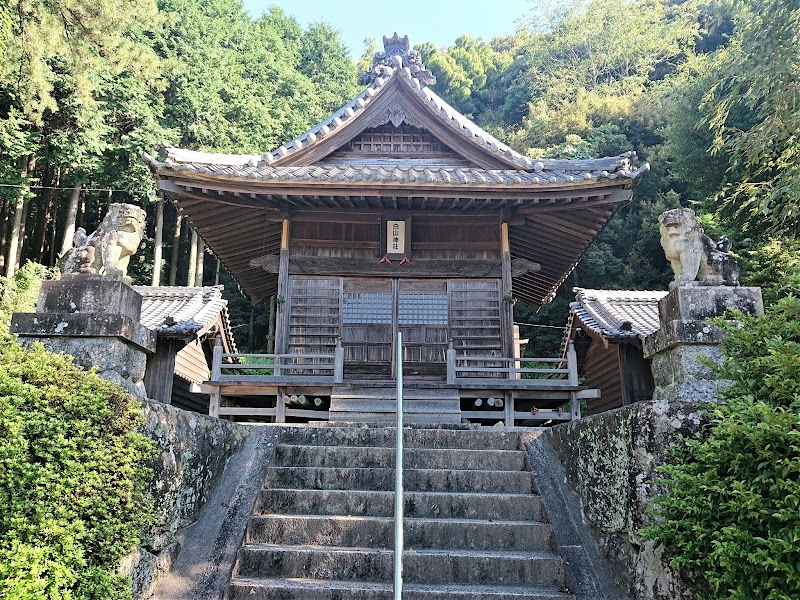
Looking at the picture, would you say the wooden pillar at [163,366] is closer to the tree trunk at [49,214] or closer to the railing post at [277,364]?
the railing post at [277,364]

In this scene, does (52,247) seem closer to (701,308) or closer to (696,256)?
(696,256)

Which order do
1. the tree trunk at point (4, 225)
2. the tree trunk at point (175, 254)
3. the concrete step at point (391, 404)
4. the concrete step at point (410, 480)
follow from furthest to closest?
the tree trunk at point (175, 254) → the tree trunk at point (4, 225) → the concrete step at point (391, 404) → the concrete step at point (410, 480)

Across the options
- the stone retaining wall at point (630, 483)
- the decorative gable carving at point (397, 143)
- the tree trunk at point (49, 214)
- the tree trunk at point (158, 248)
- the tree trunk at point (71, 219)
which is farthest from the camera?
the tree trunk at point (49, 214)

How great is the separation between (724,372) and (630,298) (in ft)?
29.2

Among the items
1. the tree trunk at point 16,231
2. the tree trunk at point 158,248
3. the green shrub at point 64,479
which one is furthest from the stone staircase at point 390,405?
the tree trunk at point 16,231

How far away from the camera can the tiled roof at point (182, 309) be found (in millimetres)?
11091

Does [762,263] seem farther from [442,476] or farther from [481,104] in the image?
[481,104]

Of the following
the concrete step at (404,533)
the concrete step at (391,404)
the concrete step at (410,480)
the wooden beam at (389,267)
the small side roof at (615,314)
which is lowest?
the concrete step at (404,533)

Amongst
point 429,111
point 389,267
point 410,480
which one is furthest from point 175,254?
point 410,480

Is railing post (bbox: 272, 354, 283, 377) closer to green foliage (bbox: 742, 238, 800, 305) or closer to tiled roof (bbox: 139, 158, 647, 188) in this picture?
tiled roof (bbox: 139, 158, 647, 188)

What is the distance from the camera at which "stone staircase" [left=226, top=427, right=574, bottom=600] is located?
4133 millimetres

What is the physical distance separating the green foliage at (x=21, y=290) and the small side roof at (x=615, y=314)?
13.8 m

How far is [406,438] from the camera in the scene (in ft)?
20.5

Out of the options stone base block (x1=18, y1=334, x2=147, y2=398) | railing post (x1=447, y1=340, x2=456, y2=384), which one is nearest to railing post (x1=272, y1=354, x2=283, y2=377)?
railing post (x1=447, y1=340, x2=456, y2=384)
